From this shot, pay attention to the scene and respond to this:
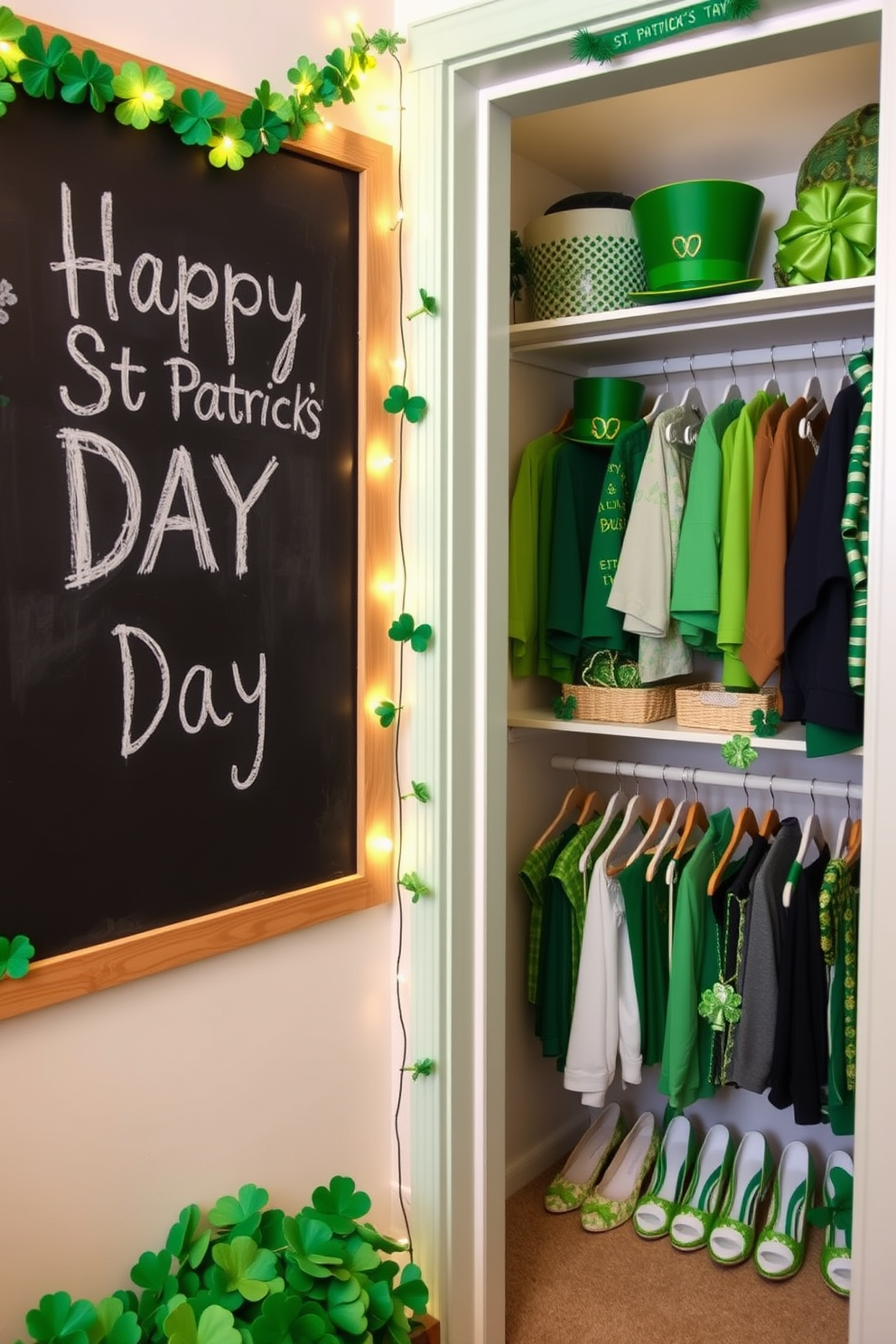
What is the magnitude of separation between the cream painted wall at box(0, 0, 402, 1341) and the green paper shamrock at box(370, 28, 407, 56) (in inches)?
1.7

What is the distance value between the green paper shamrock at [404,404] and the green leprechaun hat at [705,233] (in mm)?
810

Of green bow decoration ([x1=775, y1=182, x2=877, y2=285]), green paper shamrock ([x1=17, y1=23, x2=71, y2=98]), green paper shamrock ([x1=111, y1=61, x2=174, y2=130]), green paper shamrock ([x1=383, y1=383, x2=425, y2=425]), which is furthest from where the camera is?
green bow decoration ([x1=775, y1=182, x2=877, y2=285])

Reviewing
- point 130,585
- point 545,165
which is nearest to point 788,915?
point 130,585

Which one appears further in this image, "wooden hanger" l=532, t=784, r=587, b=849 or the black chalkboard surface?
"wooden hanger" l=532, t=784, r=587, b=849

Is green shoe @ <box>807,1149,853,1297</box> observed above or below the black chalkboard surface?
below

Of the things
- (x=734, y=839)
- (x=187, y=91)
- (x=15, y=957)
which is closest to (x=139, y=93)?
(x=187, y=91)

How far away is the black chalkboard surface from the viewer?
144 centimetres

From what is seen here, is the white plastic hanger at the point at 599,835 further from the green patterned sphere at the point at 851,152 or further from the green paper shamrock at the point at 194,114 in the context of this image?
the green paper shamrock at the point at 194,114

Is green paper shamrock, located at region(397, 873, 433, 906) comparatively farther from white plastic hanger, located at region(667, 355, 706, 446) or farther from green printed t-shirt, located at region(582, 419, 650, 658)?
white plastic hanger, located at region(667, 355, 706, 446)

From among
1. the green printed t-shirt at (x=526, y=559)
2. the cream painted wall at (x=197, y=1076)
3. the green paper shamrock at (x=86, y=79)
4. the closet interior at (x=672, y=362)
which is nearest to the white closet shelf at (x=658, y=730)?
the closet interior at (x=672, y=362)

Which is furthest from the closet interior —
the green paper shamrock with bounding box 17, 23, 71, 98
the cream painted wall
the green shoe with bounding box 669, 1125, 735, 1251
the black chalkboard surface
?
the green paper shamrock with bounding box 17, 23, 71, 98

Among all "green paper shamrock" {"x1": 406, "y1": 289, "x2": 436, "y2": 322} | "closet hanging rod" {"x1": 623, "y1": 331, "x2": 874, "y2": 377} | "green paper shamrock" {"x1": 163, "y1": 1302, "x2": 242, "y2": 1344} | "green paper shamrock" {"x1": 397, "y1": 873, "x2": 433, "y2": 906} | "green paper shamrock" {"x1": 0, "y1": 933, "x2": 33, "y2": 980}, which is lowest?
"green paper shamrock" {"x1": 163, "y1": 1302, "x2": 242, "y2": 1344}

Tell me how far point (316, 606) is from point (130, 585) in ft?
1.22

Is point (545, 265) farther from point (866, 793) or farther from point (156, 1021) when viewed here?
point (156, 1021)
